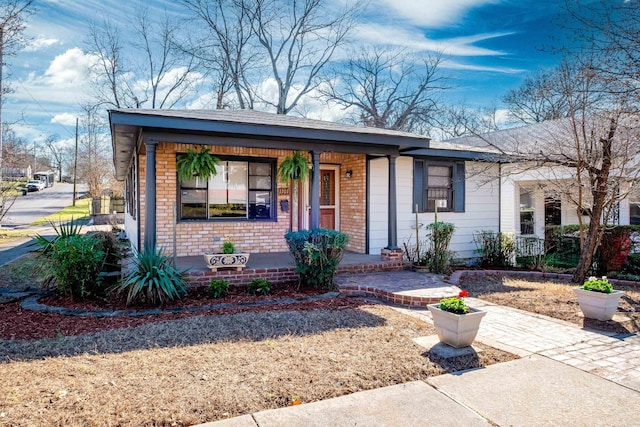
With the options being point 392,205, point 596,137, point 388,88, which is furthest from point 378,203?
point 388,88

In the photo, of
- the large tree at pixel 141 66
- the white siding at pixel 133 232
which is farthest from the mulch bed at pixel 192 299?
the large tree at pixel 141 66

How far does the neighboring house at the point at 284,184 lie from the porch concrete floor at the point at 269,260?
1.00 feet

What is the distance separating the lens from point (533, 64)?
11.8 meters

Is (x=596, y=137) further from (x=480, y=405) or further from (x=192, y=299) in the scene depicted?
(x=192, y=299)

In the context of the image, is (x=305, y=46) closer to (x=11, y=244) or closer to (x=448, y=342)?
(x=11, y=244)

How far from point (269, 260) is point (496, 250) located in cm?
579

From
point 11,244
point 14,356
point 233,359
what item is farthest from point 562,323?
point 11,244

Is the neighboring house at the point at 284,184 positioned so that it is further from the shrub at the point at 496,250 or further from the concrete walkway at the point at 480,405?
the concrete walkway at the point at 480,405

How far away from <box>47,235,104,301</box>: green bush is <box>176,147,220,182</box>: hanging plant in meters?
2.34

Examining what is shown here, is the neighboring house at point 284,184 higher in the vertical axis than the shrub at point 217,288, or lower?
higher

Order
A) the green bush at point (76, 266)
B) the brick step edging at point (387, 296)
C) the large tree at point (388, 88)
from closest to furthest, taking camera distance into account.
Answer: the green bush at point (76, 266) → the brick step edging at point (387, 296) → the large tree at point (388, 88)

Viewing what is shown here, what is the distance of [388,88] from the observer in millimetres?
26766

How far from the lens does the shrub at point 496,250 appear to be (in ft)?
33.0

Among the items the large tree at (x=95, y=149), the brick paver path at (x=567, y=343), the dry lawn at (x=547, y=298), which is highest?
the large tree at (x=95, y=149)
